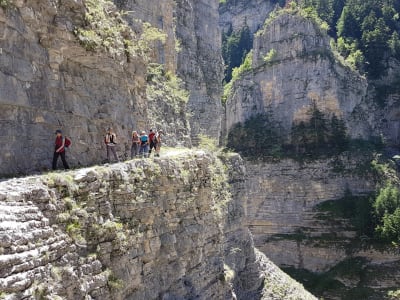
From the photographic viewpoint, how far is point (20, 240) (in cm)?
700

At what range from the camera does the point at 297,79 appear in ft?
145

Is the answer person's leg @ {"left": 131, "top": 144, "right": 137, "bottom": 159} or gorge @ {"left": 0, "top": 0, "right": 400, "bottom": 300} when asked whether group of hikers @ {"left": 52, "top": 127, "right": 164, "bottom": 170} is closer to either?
person's leg @ {"left": 131, "top": 144, "right": 137, "bottom": 159}

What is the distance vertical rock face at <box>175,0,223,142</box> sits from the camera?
42625mm

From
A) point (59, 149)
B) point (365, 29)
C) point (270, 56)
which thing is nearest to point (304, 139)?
point (270, 56)

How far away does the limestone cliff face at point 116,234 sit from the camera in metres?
7.23

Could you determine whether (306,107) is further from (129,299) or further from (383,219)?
(129,299)

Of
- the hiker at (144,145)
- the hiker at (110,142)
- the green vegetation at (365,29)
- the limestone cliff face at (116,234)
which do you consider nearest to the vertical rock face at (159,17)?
the hiker at (144,145)

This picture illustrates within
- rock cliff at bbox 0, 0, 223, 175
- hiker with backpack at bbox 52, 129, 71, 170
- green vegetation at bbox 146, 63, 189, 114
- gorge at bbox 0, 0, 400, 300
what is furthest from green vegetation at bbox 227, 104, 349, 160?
hiker with backpack at bbox 52, 129, 71, 170

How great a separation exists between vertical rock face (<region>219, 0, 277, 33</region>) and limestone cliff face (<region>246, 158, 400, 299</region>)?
158 feet

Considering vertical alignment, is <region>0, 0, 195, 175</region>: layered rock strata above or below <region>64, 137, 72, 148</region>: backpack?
above

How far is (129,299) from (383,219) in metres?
30.5

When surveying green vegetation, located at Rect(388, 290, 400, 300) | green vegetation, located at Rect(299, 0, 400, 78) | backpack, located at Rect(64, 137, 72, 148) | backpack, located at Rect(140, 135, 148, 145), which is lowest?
green vegetation, located at Rect(388, 290, 400, 300)

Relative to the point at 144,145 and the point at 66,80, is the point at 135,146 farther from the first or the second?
the point at 66,80

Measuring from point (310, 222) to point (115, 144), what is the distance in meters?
30.4
